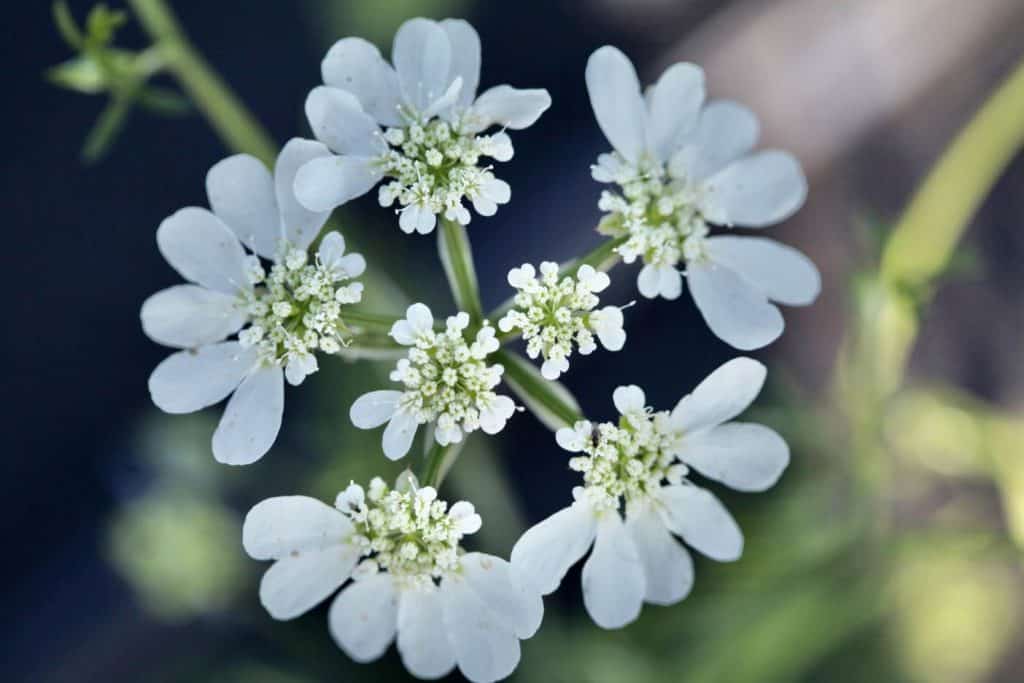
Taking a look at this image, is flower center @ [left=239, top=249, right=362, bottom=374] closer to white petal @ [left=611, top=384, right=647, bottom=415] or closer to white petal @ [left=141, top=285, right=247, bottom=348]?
white petal @ [left=141, top=285, right=247, bottom=348]

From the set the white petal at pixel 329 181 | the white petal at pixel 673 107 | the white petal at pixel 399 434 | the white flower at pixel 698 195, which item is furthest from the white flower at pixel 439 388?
the white petal at pixel 673 107

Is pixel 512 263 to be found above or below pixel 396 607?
above

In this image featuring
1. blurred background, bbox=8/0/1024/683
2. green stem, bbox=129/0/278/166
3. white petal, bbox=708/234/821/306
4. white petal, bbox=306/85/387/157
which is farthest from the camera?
blurred background, bbox=8/0/1024/683

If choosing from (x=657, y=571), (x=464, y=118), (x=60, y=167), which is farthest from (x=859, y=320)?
(x=60, y=167)

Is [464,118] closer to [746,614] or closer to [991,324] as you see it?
[746,614]

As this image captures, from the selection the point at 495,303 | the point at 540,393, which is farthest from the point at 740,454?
the point at 495,303

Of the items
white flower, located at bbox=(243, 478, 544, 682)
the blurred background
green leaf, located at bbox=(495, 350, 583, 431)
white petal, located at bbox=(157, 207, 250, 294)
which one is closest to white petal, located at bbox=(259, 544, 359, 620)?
white flower, located at bbox=(243, 478, 544, 682)
